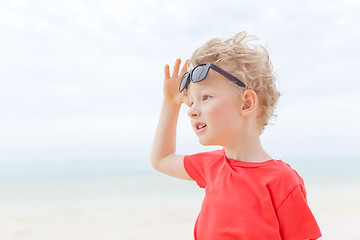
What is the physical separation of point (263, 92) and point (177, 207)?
19.2 feet

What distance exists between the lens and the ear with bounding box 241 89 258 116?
5.56ft

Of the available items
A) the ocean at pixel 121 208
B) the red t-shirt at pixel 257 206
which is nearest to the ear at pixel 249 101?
the red t-shirt at pixel 257 206

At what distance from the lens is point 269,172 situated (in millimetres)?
1610

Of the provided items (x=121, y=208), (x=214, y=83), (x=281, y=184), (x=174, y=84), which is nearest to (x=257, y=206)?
(x=281, y=184)

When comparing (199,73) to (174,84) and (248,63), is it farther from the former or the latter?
(174,84)

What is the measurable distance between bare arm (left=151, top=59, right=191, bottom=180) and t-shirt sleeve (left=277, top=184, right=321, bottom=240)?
0.68m

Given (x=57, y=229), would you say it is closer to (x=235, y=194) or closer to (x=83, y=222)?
(x=83, y=222)

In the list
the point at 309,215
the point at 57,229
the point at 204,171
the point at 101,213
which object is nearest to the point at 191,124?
the point at 204,171

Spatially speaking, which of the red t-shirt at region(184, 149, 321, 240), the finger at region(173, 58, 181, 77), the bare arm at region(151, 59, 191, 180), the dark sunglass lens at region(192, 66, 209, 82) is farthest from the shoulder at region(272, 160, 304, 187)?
the finger at region(173, 58, 181, 77)

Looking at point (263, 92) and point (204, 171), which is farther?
point (204, 171)

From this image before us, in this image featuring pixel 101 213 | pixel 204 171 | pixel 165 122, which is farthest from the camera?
pixel 101 213

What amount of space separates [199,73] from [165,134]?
51 cm

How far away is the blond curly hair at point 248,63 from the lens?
172cm

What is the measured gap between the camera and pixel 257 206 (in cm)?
157
